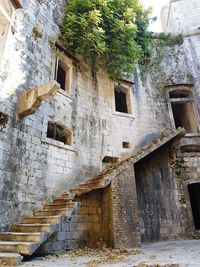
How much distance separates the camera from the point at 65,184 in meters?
7.82

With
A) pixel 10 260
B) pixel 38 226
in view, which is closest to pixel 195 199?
pixel 38 226

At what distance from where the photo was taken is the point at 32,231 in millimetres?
5543

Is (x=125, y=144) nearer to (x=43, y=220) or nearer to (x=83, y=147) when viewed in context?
(x=83, y=147)

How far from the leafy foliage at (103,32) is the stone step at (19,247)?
7.77m

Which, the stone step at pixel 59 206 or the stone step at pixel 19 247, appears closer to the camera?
the stone step at pixel 19 247

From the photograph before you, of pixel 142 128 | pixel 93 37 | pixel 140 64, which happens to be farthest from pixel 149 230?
pixel 140 64

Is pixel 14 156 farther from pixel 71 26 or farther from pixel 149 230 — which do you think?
pixel 71 26

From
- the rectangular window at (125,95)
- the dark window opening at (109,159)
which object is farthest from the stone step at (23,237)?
the rectangular window at (125,95)

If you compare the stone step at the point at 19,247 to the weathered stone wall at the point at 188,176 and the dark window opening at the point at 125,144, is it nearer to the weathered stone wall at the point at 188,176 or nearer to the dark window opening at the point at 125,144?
the dark window opening at the point at 125,144

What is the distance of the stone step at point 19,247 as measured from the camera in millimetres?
4574

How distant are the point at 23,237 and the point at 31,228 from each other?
0.45 m

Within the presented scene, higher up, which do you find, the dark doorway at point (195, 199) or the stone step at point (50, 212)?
the dark doorway at point (195, 199)

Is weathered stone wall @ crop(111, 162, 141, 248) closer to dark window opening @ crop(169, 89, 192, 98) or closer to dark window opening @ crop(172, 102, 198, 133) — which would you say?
dark window opening @ crop(172, 102, 198, 133)

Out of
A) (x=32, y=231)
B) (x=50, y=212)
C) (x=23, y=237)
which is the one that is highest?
(x=50, y=212)
